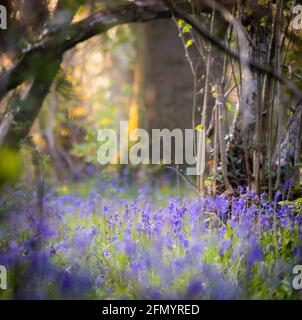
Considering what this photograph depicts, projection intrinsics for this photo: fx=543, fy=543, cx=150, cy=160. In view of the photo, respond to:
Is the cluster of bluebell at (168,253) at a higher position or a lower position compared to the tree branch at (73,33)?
lower

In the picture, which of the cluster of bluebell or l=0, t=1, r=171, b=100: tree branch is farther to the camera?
l=0, t=1, r=171, b=100: tree branch

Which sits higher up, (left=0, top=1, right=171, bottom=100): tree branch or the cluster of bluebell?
(left=0, top=1, right=171, bottom=100): tree branch

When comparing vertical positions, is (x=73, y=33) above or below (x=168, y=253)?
above

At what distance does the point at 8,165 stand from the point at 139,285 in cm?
192

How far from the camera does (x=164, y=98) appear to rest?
7.79m

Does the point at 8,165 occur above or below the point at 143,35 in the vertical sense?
below

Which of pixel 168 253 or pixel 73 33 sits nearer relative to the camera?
pixel 168 253

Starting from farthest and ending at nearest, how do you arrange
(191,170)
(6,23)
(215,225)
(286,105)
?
(191,170)
(286,105)
(215,225)
(6,23)

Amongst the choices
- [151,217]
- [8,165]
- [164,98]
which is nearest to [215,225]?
[151,217]

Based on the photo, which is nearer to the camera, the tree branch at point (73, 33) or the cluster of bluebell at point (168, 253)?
the cluster of bluebell at point (168, 253)
